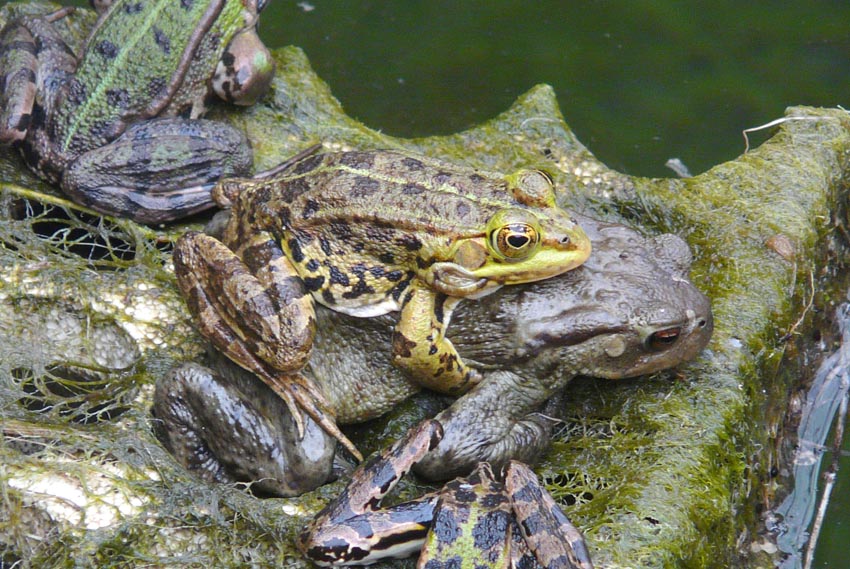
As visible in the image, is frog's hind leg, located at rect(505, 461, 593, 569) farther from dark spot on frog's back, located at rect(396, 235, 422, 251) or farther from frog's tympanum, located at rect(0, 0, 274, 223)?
frog's tympanum, located at rect(0, 0, 274, 223)

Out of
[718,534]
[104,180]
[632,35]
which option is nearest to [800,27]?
[632,35]

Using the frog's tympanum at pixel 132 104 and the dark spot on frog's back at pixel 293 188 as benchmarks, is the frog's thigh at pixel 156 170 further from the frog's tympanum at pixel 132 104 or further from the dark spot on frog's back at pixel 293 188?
the dark spot on frog's back at pixel 293 188

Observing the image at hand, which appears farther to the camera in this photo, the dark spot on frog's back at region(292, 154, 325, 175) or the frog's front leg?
the dark spot on frog's back at region(292, 154, 325, 175)

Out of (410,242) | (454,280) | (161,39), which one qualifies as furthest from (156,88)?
(454,280)

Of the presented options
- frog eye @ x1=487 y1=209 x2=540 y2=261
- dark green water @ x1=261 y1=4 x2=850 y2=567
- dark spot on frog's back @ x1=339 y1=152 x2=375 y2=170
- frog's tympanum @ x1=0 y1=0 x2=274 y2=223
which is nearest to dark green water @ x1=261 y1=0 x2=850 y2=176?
dark green water @ x1=261 y1=4 x2=850 y2=567

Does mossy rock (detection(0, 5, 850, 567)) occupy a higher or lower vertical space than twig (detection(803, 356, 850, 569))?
higher

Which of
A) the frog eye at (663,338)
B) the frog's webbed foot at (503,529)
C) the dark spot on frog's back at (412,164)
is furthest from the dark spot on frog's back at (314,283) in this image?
the frog eye at (663,338)

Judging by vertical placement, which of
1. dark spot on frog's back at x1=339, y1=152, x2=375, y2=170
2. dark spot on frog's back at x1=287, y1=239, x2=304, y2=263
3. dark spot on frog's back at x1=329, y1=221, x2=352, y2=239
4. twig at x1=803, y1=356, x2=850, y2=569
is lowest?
twig at x1=803, y1=356, x2=850, y2=569

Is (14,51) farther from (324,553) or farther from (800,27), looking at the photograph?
(800,27)

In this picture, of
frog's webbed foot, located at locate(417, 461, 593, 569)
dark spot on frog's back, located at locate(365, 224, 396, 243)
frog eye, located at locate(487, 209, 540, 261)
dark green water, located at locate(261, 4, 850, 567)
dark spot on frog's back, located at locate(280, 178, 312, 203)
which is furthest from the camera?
dark green water, located at locate(261, 4, 850, 567)
